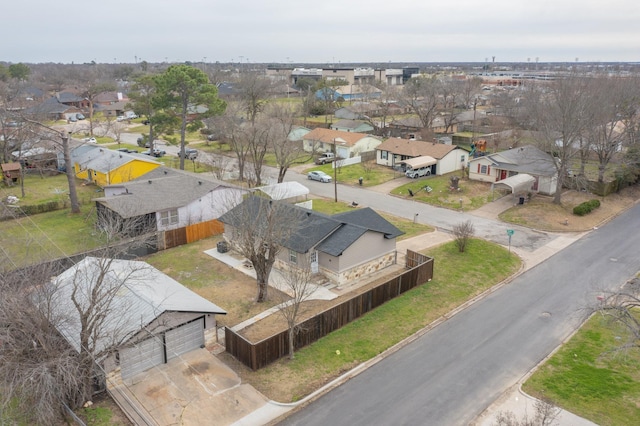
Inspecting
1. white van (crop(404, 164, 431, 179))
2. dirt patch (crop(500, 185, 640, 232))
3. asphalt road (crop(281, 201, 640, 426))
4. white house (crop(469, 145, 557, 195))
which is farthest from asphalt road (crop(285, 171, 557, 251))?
white house (crop(469, 145, 557, 195))

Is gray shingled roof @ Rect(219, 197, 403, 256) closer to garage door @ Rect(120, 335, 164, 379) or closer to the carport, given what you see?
garage door @ Rect(120, 335, 164, 379)

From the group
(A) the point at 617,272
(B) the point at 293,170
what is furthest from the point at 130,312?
(B) the point at 293,170

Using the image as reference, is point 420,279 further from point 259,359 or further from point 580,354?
point 259,359

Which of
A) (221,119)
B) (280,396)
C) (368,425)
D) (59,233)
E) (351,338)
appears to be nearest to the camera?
(368,425)

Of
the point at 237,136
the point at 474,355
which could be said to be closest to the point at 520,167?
the point at 237,136

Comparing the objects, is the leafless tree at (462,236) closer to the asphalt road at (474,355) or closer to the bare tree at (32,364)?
the asphalt road at (474,355)

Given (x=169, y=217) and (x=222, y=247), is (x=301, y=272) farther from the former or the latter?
(x=169, y=217)
